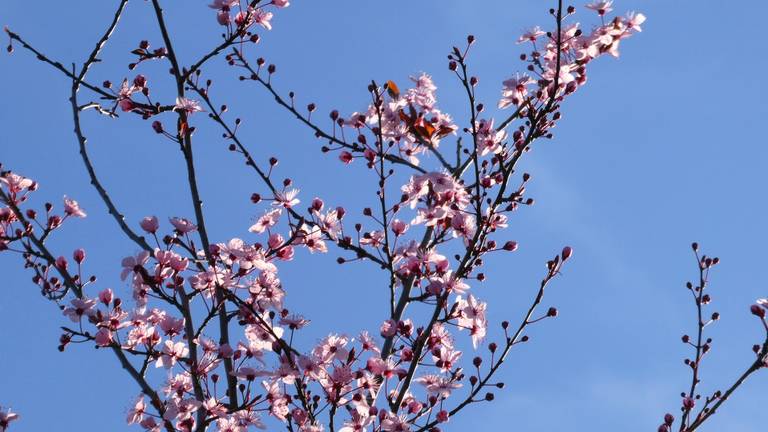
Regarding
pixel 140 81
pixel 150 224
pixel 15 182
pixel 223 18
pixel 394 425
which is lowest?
pixel 394 425

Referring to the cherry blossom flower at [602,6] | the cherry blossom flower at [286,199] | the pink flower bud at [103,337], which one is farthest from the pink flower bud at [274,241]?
the cherry blossom flower at [602,6]

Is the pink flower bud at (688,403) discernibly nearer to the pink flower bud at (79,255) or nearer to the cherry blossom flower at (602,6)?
the cherry blossom flower at (602,6)

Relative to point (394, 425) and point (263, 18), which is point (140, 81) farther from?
point (394, 425)

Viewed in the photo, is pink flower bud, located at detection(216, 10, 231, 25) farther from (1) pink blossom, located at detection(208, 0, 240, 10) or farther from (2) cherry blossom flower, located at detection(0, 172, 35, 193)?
(2) cherry blossom flower, located at detection(0, 172, 35, 193)

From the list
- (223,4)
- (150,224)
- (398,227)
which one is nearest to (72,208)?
(150,224)

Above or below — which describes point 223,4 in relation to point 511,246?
above

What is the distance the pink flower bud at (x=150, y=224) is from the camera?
4.88 meters

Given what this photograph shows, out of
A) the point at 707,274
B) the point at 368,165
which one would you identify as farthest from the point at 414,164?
the point at 707,274

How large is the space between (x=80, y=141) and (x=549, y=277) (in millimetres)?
2846

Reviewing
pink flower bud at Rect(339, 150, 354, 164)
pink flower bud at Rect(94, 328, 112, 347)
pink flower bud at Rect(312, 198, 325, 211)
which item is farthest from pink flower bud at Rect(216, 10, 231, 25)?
pink flower bud at Rect(94, 328, 112, 347)

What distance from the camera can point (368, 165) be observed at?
5.45m

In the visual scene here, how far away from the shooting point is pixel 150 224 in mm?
4887

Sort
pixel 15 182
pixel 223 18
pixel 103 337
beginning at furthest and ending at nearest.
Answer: pixel 223 18 < pixel 15 182 < pixel 103 337

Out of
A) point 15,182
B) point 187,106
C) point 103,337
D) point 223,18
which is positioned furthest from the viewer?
point 223,18
